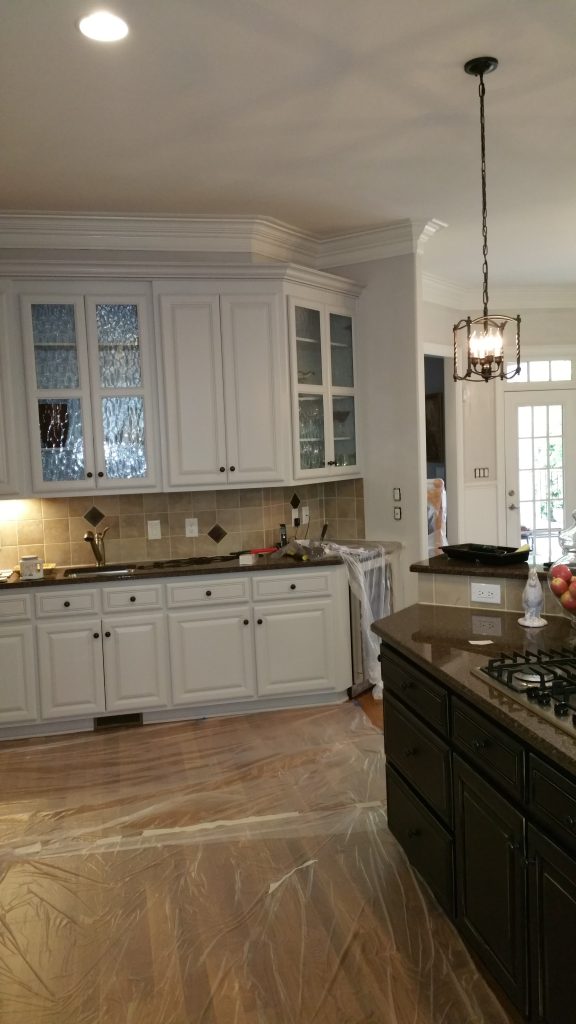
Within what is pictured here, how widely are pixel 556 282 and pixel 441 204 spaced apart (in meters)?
2.66

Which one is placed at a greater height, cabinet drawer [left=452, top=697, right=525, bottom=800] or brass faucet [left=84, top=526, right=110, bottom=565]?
brass faucet [left=84, top=526, right=110, bottom=565]

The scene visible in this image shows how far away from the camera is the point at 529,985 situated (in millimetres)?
1800

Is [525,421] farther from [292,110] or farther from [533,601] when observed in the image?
[533,601]

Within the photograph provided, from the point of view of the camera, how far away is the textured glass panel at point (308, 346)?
4.53m

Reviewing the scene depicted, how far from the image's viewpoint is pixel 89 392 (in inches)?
165

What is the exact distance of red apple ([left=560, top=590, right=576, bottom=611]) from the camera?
2.23 metres

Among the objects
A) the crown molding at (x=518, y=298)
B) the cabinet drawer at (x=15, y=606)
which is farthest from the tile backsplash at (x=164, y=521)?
the crown molding at (x=518, y=298)

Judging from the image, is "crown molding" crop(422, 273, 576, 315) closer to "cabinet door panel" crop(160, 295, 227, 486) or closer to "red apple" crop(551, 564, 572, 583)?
"cabinet door panel" crop(160, 295, 227, 486)

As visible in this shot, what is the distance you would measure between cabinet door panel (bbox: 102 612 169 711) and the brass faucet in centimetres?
47

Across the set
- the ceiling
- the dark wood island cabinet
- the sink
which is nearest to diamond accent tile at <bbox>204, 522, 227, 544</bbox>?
the sink

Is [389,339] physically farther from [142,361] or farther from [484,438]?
[484,438]

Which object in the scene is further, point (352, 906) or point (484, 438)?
point (484, 438)

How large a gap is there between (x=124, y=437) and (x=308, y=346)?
125 cm

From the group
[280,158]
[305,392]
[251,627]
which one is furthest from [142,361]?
[251,627]
